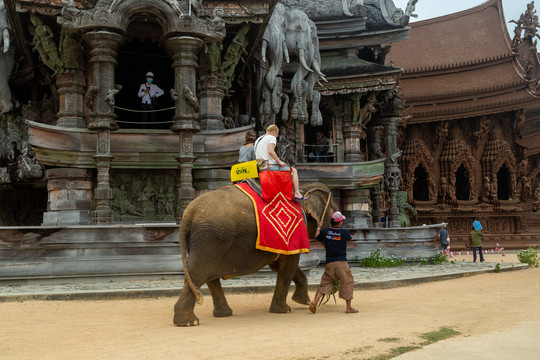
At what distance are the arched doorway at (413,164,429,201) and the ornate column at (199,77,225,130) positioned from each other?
20.5 metres

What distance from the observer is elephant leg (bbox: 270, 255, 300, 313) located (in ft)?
27.7

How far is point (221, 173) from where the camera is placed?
15.1 m

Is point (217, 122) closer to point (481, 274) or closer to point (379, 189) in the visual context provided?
point (481, 274)

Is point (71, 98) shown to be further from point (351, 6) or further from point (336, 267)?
point (351, 6)

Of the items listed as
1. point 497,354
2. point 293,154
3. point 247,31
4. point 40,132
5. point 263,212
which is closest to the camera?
point 497,354

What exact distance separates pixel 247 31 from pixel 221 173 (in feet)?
14.2

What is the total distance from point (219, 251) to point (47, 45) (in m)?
9.89

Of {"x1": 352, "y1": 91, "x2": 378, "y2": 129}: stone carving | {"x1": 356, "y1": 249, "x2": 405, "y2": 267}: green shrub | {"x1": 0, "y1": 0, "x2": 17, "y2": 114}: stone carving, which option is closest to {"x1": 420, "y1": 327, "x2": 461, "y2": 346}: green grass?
{"x1": 356, "y1": 249, "x2": 405, "y2": 267}: green shrub

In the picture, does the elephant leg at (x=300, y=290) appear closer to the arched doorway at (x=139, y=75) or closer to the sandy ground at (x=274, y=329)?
the sandy ground at (x=274, y=329)

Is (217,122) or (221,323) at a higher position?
(217,122)

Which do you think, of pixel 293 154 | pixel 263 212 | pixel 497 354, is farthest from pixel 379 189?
pixel 497 354

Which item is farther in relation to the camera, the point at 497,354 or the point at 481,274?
the point at 481,274

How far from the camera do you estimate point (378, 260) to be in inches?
651

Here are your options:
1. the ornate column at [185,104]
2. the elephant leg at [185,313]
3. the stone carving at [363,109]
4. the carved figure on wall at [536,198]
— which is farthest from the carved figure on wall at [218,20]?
the carved figure on wall at [536,198]
